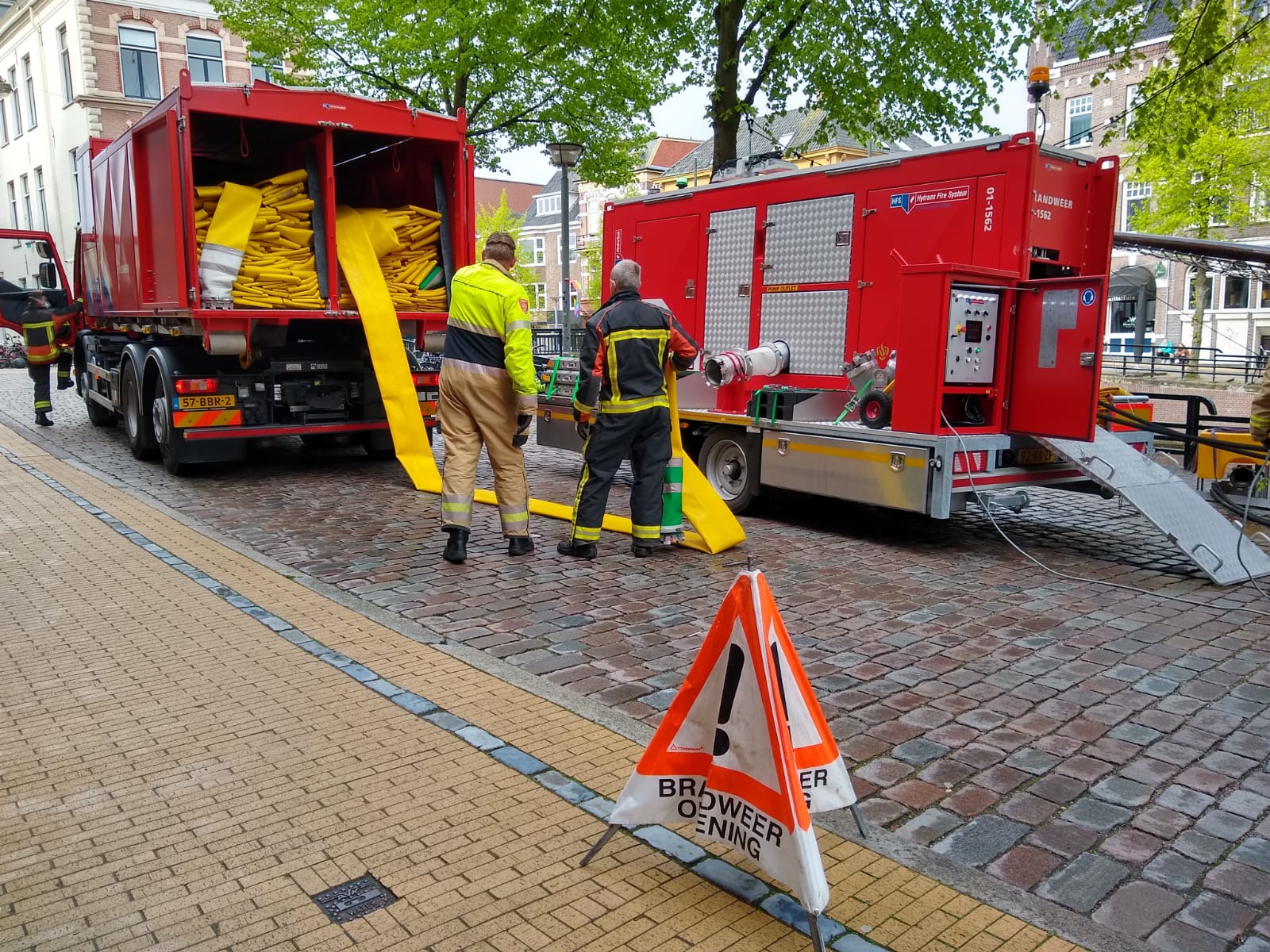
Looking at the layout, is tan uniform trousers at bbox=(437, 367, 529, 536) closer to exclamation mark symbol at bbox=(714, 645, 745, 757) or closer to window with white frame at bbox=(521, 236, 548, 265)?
Answer: exclamation mark symbol at bbox=(714, 645, 745, 757)

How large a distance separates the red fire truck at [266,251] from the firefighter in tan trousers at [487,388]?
3.11 m

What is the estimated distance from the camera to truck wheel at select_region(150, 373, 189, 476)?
9.59 metres

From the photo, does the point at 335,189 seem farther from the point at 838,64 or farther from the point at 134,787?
the point at 134,787

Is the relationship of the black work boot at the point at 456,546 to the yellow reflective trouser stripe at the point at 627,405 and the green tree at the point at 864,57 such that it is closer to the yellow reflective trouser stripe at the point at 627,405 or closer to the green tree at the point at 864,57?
the yellow reflective trouser stripe at the point at 627,405

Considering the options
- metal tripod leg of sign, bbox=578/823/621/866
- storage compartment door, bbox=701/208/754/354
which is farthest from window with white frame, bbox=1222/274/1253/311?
metal tripod leg of sign, bbox=578/823/621/866

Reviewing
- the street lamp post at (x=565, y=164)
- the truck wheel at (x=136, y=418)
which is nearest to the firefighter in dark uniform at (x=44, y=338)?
the truck wheel at (x=136, y=418)

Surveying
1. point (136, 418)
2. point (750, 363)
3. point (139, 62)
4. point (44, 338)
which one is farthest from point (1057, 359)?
point (139, 62)

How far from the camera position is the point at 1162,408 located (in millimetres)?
19641

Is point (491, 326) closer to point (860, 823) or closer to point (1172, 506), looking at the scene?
point (860, 823)

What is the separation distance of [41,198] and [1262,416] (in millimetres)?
44814

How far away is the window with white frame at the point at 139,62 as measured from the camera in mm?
35622

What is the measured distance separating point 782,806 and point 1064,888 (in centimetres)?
95

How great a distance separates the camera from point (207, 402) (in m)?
9.44

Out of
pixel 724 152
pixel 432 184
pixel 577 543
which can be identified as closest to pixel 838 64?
pixel 724 152
